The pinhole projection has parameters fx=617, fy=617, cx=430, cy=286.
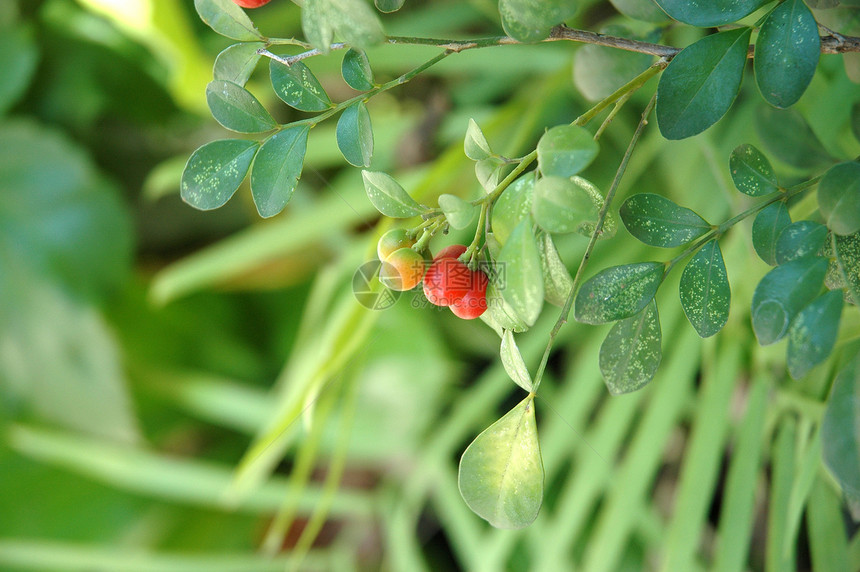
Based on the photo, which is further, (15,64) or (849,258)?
(15,64)

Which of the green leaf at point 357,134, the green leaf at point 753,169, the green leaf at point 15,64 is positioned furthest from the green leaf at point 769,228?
the green leaf at point 15,64

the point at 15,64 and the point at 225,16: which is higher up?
the point at 225,16

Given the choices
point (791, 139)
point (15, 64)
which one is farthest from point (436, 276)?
point (15, 64)

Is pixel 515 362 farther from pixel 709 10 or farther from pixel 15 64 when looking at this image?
pixel 15 64

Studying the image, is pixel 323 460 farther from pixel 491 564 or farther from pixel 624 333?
pixel 624 333

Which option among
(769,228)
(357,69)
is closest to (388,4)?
(357,69)

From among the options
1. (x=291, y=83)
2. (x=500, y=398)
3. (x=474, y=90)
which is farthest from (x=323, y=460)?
(x=291, y=83)

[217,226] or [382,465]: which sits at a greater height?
[217,226]
